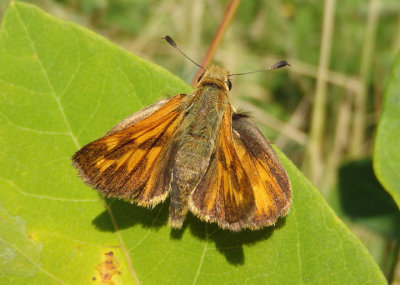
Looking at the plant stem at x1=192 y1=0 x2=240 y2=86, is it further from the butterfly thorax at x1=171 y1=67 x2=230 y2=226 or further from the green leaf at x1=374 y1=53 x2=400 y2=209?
the green leaf at x1=374 y1=53 x2=400 y2=209

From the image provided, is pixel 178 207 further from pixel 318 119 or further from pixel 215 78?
pixel 318 119

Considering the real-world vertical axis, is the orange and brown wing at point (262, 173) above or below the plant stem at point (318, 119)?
above

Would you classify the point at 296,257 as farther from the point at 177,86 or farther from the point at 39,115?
the point at 39,115

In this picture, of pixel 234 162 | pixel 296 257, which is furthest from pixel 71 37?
pixel 296 257

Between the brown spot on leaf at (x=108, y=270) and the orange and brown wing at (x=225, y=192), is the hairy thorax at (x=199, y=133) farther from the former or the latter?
the brown spot on leaf at (x=108, y=270)

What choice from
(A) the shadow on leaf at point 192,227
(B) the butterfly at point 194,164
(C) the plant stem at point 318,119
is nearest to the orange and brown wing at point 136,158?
(B) the butterfly at point 194,164
